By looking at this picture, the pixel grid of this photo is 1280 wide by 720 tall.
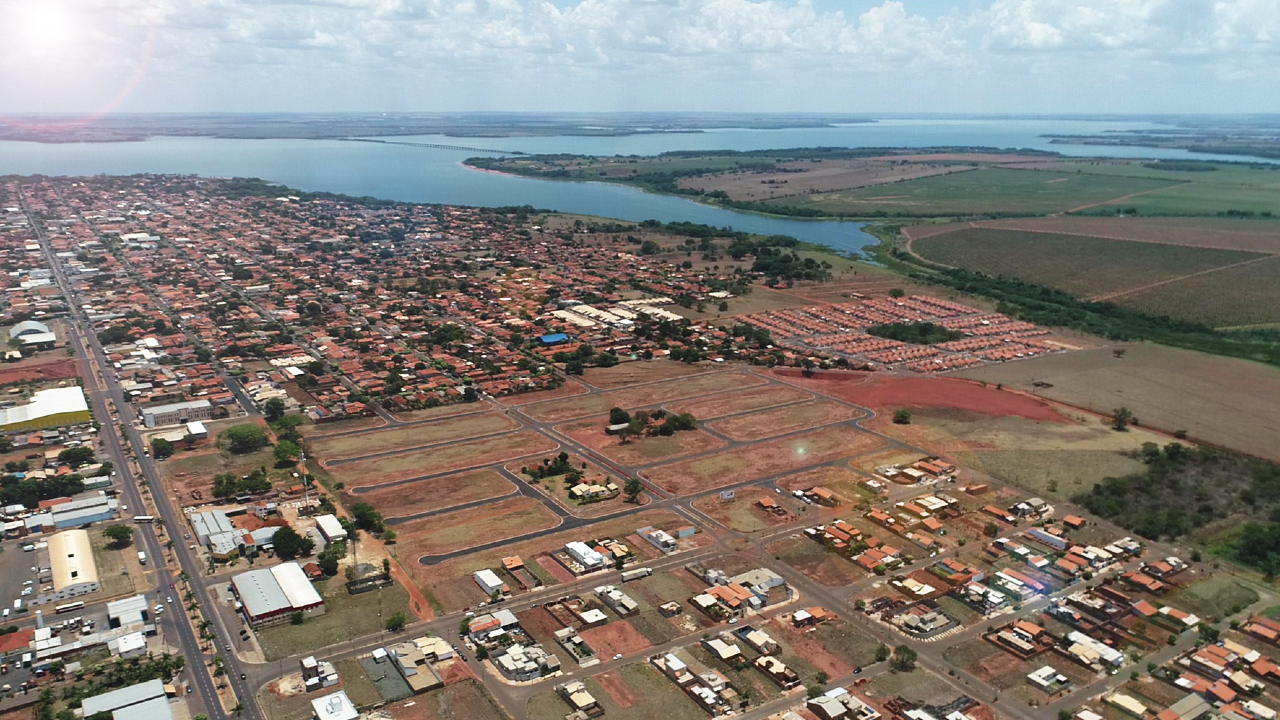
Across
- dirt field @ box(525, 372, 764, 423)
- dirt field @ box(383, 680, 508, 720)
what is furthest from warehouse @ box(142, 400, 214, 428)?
dirt field @ box(383, 680, 508, 720)

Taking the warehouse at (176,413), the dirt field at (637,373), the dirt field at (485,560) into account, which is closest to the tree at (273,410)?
the warehouse at (176,413)

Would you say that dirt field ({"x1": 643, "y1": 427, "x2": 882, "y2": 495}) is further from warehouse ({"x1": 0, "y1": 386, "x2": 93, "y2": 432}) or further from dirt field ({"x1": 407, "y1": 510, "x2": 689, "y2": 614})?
warehouse ({"x1": 0, "y1": 386, "x2": 93, "y2": 432})

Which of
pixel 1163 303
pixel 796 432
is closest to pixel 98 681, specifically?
pixel 796 432

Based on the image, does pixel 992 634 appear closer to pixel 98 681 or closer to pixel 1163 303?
pixel 98 681

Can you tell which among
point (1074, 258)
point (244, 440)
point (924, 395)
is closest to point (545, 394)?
point (244, 440)

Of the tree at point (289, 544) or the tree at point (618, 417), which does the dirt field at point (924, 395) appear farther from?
the tree at point (289, 544)
